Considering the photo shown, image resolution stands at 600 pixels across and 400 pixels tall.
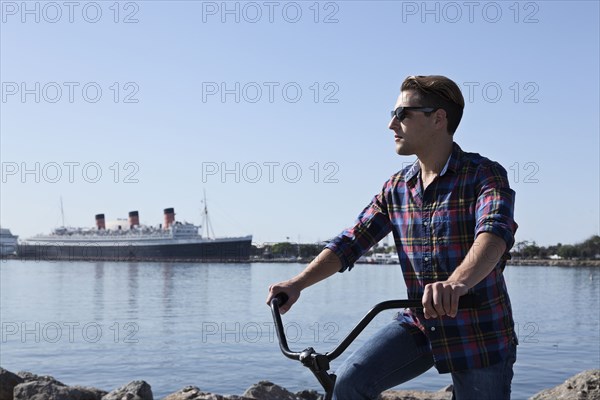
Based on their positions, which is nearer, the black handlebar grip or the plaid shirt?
the plaid shirt

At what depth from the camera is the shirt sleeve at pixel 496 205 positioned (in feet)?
8.94

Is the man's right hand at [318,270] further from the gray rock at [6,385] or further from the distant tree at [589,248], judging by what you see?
the distant tree at [589,248]

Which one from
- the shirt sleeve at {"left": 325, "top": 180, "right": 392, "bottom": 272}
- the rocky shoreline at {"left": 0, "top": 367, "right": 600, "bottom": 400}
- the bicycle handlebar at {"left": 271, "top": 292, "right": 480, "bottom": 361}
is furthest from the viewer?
the rocky shoreline at {"left": 0, "top": 367, "right": 600, "bottom": 400}

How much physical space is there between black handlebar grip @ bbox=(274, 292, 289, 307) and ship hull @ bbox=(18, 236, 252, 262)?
127 metres

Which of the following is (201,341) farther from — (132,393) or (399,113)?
(399,113)

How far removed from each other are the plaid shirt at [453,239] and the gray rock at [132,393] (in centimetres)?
730

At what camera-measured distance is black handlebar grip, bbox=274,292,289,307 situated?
3129mm

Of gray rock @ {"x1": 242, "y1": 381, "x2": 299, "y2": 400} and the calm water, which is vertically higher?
gray rock @ {"x1": 242, "y1": 381, "x2": 299, "y2": 400}

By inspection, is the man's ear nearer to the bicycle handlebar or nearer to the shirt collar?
the shirt collar

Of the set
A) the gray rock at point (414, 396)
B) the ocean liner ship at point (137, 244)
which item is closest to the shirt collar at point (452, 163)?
the gray rock at point (414, 396)

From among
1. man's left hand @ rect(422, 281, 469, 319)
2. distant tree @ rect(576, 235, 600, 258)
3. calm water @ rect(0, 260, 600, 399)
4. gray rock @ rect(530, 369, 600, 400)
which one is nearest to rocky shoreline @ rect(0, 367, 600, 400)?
gray rock @ rect(530, 369, 600, 400)

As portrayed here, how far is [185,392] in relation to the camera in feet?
31.1

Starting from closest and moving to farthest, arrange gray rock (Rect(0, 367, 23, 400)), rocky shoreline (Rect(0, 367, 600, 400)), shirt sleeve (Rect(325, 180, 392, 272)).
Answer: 1. shirt sleeve (Rect(325, 180, 392, 272))
2. rocky shoreline (Rect(0, 367, 600, 400))
3. gray rock (Rect(0, 367, 23, 400))

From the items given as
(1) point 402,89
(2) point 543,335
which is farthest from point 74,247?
(1) point 402,89
